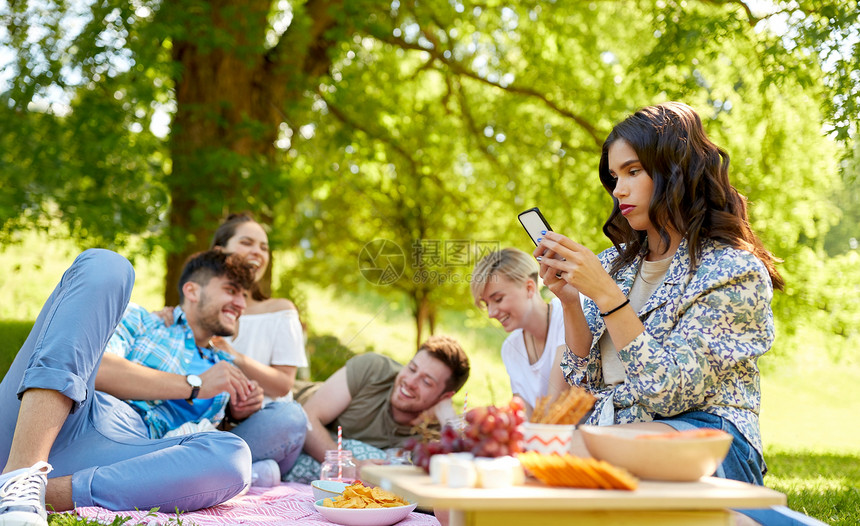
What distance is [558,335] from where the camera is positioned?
9.52 ft

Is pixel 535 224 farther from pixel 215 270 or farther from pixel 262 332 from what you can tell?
pixel 262 332

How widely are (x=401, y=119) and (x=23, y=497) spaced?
5.47 metres

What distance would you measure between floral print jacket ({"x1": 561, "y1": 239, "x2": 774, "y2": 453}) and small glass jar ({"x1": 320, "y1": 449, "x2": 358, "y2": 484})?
1.18 meters

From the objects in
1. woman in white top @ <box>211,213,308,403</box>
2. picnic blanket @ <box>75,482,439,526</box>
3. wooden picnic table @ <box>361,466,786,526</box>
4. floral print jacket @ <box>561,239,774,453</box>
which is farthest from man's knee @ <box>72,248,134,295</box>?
floral print jacket @ <box>561,239,774,453</box>

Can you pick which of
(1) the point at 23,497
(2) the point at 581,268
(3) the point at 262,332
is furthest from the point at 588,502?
(3) the point at 262,332

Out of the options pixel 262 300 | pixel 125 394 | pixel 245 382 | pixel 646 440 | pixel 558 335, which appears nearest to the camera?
pixel 646 440

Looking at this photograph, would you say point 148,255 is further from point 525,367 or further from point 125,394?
point 525,367

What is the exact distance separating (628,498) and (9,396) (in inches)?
64.6

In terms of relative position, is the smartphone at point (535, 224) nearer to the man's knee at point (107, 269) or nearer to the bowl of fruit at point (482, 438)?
the bowl of fruit at point (482, 438)

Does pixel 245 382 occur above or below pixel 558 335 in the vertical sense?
below

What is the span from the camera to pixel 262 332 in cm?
331

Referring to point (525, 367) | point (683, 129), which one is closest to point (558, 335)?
point (525, 367)

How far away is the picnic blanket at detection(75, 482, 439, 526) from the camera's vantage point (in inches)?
78.2

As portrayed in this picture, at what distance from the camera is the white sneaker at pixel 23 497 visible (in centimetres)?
157
